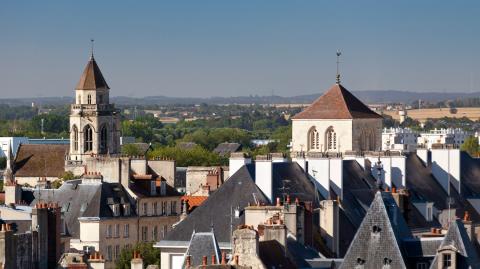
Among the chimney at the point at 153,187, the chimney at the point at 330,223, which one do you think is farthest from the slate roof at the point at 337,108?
the chimney at the point at 330,223

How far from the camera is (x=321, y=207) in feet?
235

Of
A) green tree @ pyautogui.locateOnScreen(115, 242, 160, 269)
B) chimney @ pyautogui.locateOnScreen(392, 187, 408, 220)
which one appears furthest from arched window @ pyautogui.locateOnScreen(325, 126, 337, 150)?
chimney @ pyautogui.locateOnScreen(392, 187, 408, 220)

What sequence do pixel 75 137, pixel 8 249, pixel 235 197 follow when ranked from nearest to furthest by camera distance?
pixel 8 249
pixel 235 197
pixel 75 137

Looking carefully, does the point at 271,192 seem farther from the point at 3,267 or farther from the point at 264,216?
the point at 3,267

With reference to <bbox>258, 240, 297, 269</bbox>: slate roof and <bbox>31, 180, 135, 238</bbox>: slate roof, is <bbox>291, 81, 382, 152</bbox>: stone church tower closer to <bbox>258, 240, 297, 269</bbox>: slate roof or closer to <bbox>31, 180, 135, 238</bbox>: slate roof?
<bbox>31, 180, 135, 238</bbox>: slate roof

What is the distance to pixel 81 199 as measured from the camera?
9169 centimetres

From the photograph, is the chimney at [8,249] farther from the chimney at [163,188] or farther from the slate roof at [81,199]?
the chimney at [163,188]

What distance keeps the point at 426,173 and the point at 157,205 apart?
12.6 metres

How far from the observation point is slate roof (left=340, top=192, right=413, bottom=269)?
51938 mm

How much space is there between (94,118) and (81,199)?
68.7 metres

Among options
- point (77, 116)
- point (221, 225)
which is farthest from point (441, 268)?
point (77, 116)

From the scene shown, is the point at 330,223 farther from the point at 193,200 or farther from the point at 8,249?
the point at 193,200

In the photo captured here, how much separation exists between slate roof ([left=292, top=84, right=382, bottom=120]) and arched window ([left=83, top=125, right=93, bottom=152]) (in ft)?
183

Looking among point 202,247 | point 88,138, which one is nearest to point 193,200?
point 202,247
